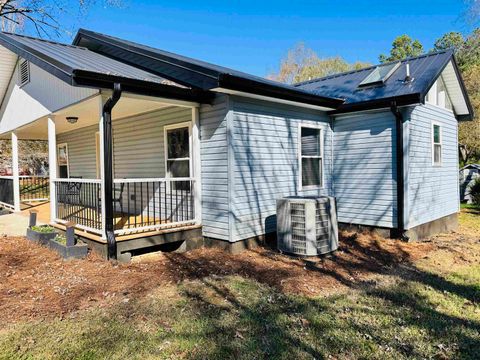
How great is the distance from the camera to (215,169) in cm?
614

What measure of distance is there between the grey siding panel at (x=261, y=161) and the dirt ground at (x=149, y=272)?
0.65 meters

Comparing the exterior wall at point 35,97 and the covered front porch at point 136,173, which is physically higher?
the exterior wall at point 35,97

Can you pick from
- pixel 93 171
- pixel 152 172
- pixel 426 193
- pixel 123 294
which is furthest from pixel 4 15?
pixel 426 193

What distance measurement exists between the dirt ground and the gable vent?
4057 millimetres

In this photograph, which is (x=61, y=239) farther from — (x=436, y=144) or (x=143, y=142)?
(x=436, y=144)

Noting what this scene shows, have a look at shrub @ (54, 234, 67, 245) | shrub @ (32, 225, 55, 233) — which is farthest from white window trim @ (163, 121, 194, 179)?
shrub @ (32, 225, 55, 233)

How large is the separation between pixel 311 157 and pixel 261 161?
1.69 metres

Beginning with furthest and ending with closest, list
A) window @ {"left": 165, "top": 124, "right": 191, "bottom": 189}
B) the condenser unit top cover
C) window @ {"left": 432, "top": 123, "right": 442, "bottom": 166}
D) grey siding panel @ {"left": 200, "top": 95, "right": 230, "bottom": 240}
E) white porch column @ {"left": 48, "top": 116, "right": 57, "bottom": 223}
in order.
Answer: window @ {"left": 432, "top": 123, "right": 442, "bottom": 166}, window @ {"left": 165, "top": 124, "right": 191, "bottom": 189}, white porch column @ {"left": 48, "top": 116, "right": 57, "bottom": 223}, grey siding panel @ {"left": 200, "top": 95, "right": 230, "bottom": 240}, the condenser unit top cover

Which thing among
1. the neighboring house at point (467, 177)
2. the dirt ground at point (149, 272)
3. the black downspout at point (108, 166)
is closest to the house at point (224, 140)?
the black downspout at point (108, 166)

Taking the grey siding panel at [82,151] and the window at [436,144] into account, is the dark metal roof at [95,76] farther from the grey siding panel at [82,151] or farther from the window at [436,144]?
the window at [436,144]

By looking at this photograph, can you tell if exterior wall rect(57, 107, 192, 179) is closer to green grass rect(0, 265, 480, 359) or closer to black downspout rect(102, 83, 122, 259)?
black downspout rect(102, 83, 122, 259)

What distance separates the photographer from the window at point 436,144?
8.36 m

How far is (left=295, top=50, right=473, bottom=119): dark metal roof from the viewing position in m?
6.86

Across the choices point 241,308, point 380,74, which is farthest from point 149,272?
point 380,74
